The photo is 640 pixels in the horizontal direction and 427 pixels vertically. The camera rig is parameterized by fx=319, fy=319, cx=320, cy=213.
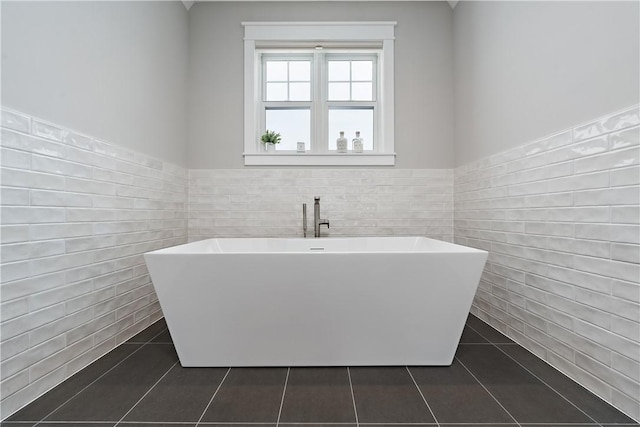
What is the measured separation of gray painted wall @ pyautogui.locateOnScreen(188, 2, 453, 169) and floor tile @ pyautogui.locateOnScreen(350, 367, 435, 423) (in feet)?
6.30

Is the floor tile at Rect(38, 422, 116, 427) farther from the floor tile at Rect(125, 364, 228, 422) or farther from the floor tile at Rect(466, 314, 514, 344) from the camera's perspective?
the floor tile at Rect(466, 314, 514, 344)

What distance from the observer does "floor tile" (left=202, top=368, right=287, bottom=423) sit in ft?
4.27

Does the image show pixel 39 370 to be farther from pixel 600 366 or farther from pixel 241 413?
pixel 600 366

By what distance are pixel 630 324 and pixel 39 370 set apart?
2.54m

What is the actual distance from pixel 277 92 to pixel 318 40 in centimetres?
62

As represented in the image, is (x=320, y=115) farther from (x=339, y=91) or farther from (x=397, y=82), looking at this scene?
(x=397, y=82)

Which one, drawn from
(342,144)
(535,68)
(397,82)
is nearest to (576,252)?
(535,68)

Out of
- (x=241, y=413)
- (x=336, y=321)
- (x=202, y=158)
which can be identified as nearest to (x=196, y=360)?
(x=241, y=413)

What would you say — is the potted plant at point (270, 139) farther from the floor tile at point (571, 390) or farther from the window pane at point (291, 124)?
the floor tile at point (571, 390)

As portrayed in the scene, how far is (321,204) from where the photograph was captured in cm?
298

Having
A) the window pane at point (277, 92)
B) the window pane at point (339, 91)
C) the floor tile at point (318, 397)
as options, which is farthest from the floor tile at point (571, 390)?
the window pane at point (277, 92)

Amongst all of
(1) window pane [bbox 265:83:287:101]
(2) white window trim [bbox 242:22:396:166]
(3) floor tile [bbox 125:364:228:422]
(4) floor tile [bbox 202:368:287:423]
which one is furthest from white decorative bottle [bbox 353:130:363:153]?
(3) floor tile [bbox 125:364:228:422]

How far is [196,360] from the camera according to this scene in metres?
1.71

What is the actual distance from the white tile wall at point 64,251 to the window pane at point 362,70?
2.10m
